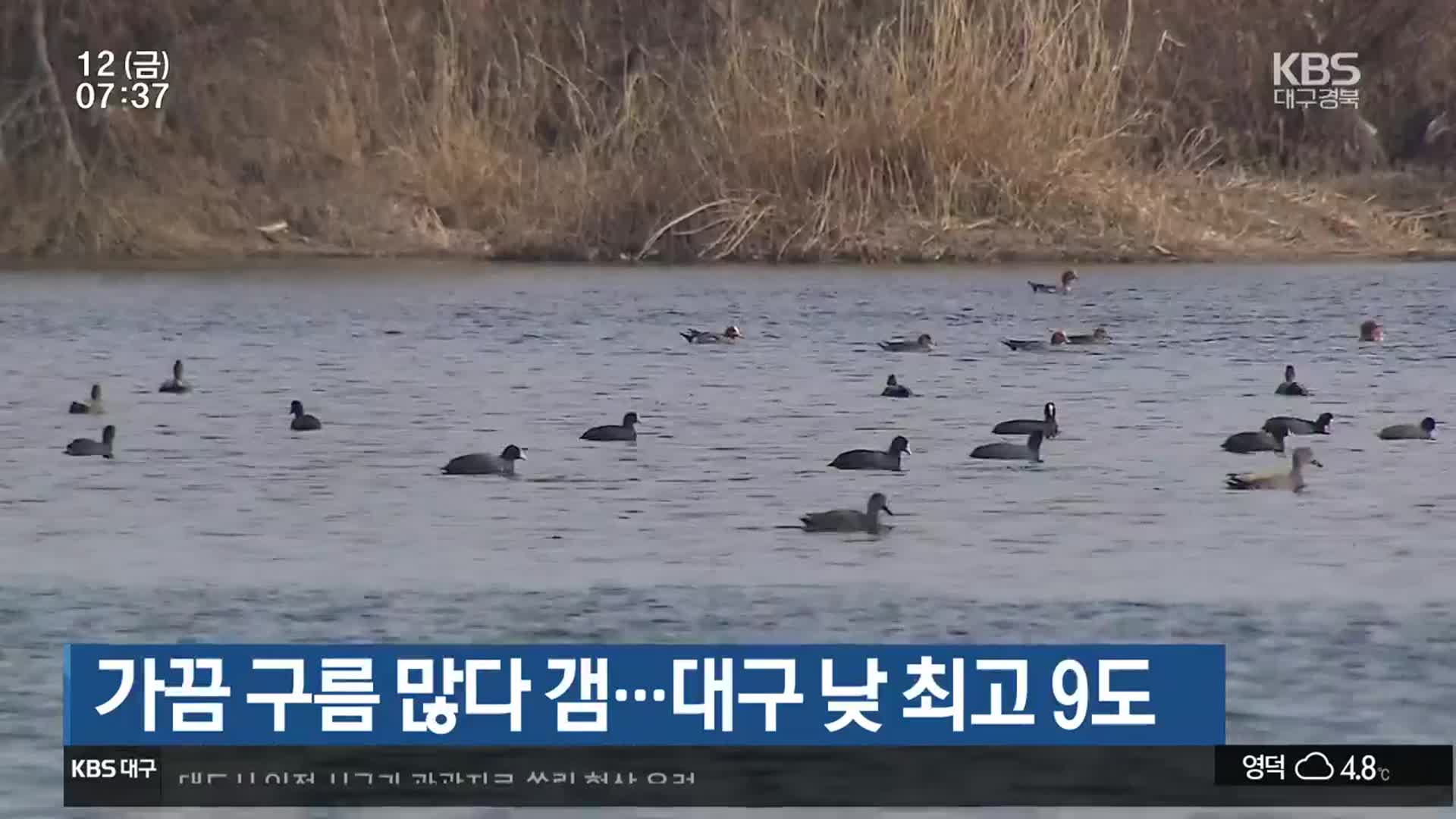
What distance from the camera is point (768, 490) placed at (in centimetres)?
1562

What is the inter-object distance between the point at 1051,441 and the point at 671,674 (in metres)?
8.32

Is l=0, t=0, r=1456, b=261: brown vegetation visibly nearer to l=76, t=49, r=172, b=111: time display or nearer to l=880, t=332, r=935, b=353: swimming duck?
l=76, t=49, r=172, b=111: time display

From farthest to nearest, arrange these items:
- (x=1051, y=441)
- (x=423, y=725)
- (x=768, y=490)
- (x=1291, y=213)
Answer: (x=1291, y=213)
(x=1051, y=441)
(x=768, y=490)
(x=423, y=725)

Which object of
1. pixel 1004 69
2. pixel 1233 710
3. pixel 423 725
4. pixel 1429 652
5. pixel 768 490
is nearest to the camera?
pixel 423 725

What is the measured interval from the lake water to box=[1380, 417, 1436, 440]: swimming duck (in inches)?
5.0

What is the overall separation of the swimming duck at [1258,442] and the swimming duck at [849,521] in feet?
11.1

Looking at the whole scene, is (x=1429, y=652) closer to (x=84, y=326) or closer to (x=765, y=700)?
(x=765, y=700)

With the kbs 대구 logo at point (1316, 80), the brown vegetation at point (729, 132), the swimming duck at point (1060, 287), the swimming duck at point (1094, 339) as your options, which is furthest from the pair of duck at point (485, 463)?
the kbs 대구 logo at point (1316, 80)

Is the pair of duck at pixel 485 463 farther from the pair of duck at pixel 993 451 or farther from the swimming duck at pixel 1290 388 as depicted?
the swimming duck at pixel 1290 388

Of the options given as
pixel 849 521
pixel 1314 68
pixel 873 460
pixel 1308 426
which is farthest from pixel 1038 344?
pixel 1314 68

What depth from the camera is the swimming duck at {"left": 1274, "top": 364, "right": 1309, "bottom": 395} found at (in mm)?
20156

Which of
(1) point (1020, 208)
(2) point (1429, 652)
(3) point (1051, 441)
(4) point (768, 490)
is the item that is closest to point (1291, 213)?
(1) point (1020, 208)

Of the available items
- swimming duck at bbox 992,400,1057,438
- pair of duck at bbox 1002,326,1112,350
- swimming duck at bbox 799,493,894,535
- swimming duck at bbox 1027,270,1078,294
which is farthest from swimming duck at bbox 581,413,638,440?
swimming duck at bbox 1027,270,1078,294
